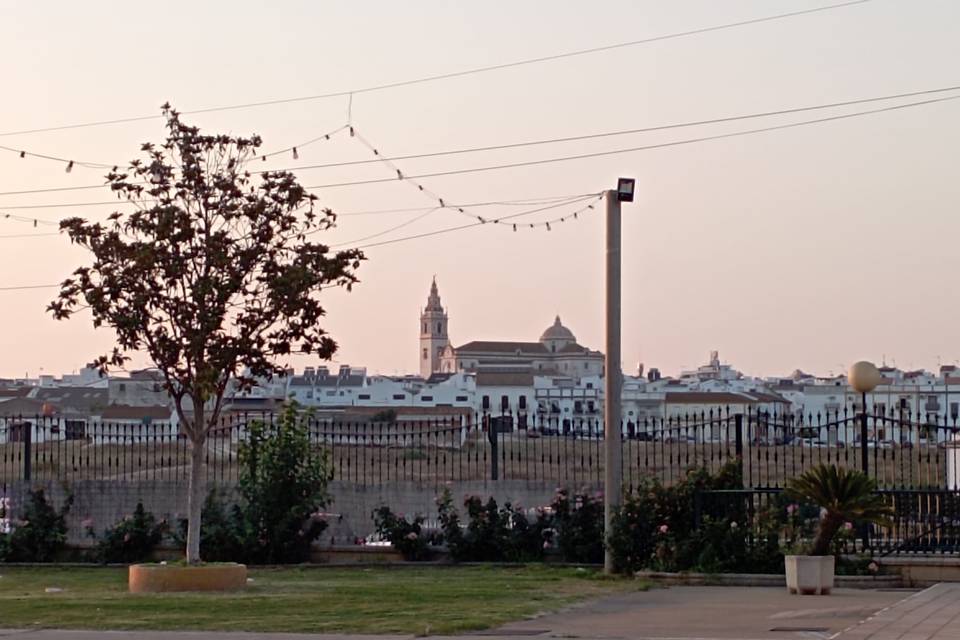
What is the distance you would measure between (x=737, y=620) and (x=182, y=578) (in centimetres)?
727

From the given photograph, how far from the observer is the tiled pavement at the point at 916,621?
508 inches

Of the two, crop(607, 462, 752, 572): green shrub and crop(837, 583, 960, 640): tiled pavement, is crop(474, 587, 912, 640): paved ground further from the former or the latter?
crop(607, 462, 752, 572): green shrub

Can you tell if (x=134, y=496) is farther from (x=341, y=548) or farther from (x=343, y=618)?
(x=343, y=618)

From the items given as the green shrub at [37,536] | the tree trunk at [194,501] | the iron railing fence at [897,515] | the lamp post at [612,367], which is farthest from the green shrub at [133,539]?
the iron railing fence at [897,515]

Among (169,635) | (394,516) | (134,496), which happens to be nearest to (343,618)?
(169,635)

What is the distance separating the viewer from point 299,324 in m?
19.0

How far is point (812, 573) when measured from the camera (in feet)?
57.0

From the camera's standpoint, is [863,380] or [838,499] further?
[863,380]

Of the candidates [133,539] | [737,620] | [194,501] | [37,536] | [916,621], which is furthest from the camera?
[37,536]

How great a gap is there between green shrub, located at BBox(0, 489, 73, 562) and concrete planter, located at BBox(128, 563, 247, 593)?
5.51 meters

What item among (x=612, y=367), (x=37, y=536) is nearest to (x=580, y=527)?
(x=612, y=367)

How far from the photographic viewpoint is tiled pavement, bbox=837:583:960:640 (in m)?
12.9

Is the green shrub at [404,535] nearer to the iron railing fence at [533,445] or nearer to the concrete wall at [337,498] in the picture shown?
the concrete wall at [337,498]

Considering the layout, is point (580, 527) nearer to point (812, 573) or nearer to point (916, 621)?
point (812, 573)
